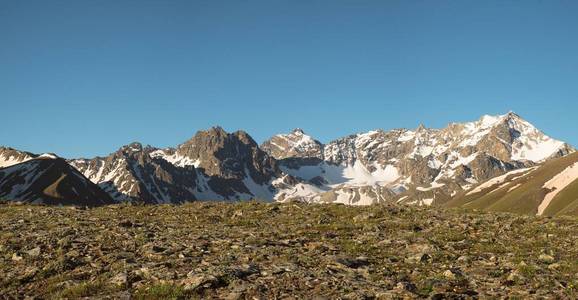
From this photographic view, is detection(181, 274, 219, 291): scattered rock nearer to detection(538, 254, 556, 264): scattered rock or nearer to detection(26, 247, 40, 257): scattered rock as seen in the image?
detection(26, 247, 40, 257): scattered rock

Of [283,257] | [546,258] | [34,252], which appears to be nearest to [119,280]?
[34,252]

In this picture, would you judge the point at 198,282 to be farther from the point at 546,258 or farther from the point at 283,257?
the point at 546,258

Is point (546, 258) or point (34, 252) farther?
point (546, 258)

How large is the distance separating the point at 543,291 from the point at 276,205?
73.3ft

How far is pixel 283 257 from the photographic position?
785 inches

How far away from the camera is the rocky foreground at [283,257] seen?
16.3 meters

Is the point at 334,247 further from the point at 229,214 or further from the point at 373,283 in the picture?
the point at 229,214

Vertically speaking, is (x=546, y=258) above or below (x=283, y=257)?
below

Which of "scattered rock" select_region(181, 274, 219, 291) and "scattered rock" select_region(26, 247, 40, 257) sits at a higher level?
"scattered rock" select_region(26, 247, 40, 257)

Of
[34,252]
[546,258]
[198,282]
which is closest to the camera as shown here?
[198,282]

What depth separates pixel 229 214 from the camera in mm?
32906

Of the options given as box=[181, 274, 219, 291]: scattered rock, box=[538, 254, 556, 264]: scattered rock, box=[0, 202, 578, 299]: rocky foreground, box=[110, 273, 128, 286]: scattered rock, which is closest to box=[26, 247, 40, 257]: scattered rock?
box=[0, 202, 578, 299]: rocky foreground

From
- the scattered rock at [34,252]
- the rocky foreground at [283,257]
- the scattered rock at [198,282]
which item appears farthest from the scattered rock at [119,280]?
the scattered rock at [34,252]

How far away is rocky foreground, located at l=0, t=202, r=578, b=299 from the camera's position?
16.3 m
